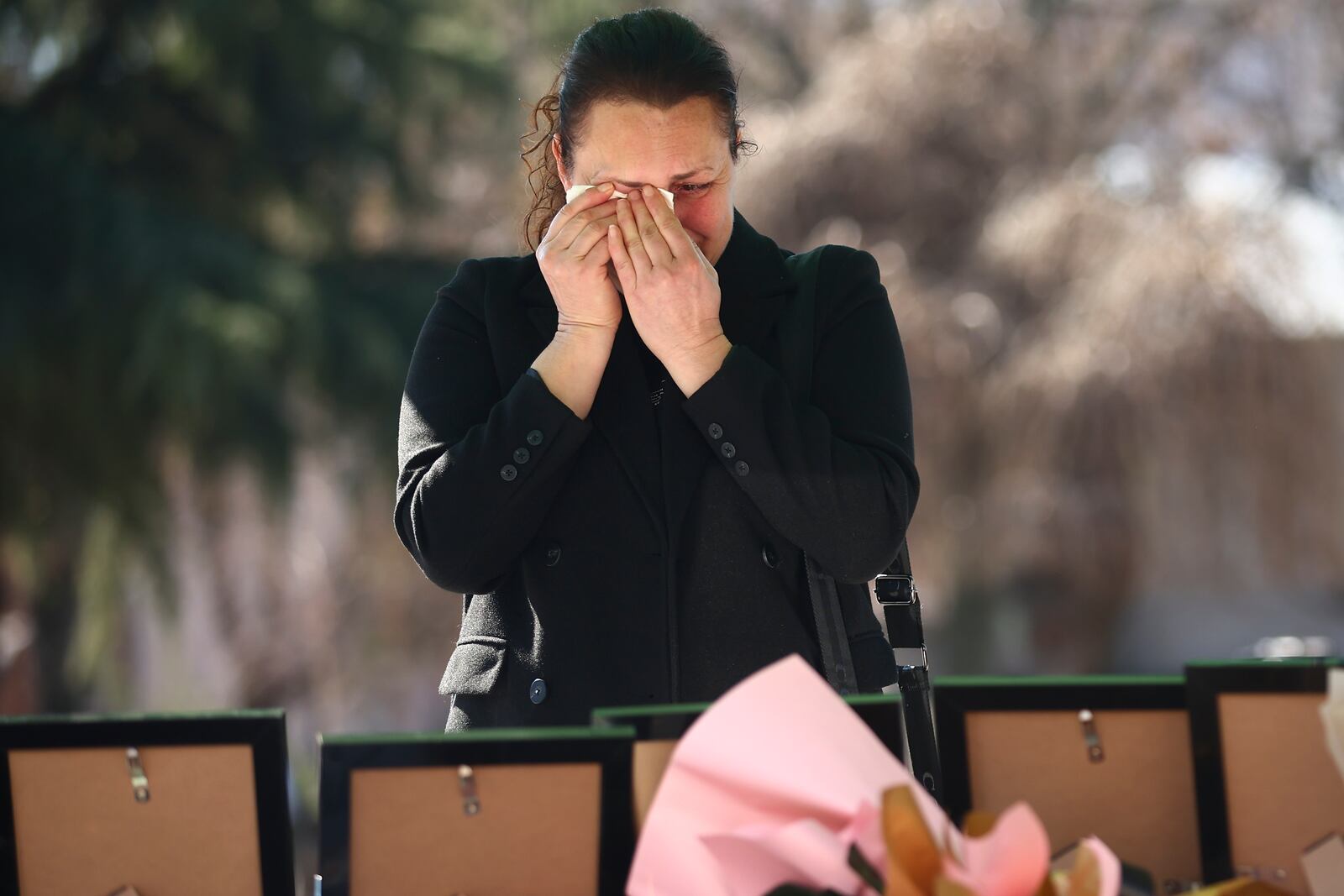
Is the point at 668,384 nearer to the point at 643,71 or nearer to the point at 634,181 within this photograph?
the point at 634,181

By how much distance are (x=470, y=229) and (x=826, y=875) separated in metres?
10.9

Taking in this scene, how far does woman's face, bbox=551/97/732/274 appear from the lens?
176 centimetres

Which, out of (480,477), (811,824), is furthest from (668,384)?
(811,824)

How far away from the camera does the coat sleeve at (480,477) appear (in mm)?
1623

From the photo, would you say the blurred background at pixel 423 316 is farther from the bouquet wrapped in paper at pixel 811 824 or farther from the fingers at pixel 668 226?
the bouquet wrapped in paper at pixel 811 824

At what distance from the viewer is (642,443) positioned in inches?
69.7

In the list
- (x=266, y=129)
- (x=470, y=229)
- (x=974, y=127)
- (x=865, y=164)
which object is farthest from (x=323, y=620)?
(x=974, y=127)

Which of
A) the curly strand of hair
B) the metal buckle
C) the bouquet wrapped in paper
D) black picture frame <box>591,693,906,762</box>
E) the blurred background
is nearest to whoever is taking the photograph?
the bouquet wrapped in paper

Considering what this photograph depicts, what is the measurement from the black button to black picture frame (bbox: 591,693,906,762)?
0.57m

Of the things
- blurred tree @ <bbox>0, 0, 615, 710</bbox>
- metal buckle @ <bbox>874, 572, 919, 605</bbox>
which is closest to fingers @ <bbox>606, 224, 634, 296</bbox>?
metal buckle @ <bbox>874, 572, 919, 605</bbox>

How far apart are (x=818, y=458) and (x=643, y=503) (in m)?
0.24

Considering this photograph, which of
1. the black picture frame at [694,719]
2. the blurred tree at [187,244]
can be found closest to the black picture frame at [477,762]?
the black picture frame at [694,719]

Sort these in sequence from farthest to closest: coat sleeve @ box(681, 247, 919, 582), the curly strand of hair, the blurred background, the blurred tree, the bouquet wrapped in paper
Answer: the blurred background, the blurred tree, the curly strand of hair, coat sleeve @ box(681, 247, 919, 582), the bouquet wrapped in paper

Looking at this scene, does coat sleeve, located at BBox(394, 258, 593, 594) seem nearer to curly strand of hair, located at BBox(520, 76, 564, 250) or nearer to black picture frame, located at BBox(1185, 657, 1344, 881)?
curly strand of hair, located at BBox(520, 76, 564, 250)
